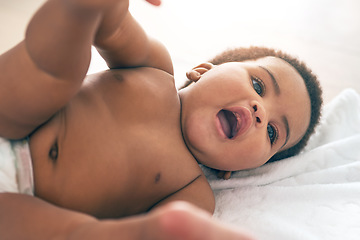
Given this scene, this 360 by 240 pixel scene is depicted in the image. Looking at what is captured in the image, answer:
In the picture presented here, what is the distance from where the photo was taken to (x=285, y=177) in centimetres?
107

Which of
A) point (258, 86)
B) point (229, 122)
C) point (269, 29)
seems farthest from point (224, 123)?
point (269, 29)

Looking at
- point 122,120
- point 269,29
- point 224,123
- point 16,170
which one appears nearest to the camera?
point 16,170

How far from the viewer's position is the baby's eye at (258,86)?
0.92 m

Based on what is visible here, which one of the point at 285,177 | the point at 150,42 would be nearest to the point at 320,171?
the point at 285,177

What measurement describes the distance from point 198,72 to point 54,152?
1.54 feet

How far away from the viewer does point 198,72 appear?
101cm

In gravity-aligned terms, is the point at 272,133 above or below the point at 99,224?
below

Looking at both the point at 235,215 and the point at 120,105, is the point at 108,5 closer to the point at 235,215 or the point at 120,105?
the point at 120,105

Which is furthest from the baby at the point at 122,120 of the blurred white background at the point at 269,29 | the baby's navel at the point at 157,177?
the blurred white background at the point at 269,29

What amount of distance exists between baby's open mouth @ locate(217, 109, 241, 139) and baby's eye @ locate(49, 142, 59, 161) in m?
0.38

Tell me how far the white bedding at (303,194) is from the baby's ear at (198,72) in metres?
0.27

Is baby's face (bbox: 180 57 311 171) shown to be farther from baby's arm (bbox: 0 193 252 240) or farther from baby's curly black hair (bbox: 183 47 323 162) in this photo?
baby's arm (bbox: 0 193 252 240)

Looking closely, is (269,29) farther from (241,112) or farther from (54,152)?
(54,152)

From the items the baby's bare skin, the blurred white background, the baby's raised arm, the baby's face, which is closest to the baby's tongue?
the baby's face
